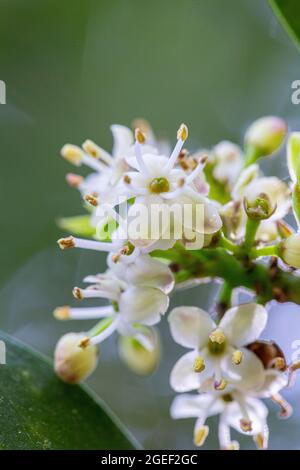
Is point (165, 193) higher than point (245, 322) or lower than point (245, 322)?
higher

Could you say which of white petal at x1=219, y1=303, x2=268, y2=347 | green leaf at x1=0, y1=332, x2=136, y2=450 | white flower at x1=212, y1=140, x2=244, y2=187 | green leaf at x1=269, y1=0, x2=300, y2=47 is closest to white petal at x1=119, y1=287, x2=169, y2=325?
white petal at x1=219, y1=303, x2=268, y2=347

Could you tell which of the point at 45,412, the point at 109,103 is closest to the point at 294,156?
the point at 45,412

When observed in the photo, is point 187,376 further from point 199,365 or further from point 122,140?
point 122,140

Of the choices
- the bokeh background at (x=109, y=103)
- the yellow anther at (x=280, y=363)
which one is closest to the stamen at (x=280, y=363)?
the yellow anther at (x=280, y=363)

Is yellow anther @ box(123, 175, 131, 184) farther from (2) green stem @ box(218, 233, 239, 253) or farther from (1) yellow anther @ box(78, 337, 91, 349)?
(1) yellow anther @ box(78, 337, 91, 349)

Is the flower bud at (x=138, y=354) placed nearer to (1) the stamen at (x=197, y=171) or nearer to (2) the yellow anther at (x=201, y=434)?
(2) the yellow anther at (x=201, y=434)

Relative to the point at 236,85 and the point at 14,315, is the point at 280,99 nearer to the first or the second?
the point at 236,85
